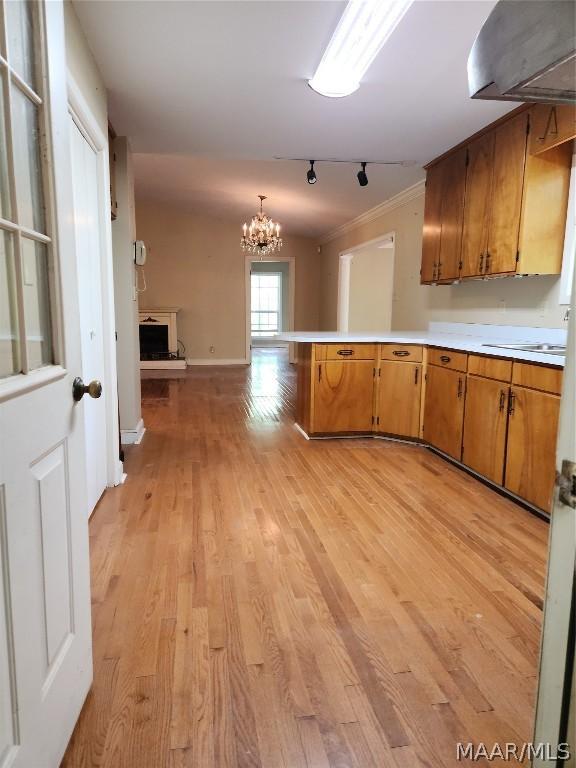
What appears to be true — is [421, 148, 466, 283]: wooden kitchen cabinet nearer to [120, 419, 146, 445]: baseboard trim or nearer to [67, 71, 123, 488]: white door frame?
[67, 71, 123, 488]: white door frame

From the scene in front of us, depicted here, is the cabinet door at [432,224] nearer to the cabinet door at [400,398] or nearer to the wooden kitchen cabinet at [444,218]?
the wooden kitchen cabinet at [444,218]

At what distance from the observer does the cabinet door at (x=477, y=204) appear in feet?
11.0

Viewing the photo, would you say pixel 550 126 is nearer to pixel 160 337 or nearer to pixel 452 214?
pixel 452 214

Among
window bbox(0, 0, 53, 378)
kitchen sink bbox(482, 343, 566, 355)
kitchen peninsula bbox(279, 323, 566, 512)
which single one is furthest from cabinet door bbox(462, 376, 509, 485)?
window bbox(0, 0, 53, 378)

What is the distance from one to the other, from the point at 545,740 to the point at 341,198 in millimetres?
6054

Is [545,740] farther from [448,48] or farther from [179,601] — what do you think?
[448,48]

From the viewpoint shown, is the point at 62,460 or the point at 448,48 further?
the point at 448,48

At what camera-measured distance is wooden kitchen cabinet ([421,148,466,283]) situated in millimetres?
3719

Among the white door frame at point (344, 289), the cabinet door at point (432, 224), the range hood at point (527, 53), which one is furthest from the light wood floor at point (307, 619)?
the white door frame at point (344, 289)

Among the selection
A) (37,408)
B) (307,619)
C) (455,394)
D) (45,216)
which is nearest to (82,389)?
(37,408)

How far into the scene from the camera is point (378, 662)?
1.52m

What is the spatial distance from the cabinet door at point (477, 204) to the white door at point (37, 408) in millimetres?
2946

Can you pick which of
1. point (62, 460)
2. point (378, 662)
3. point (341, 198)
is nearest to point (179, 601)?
point (378, 662)

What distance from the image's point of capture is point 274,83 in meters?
2.72
